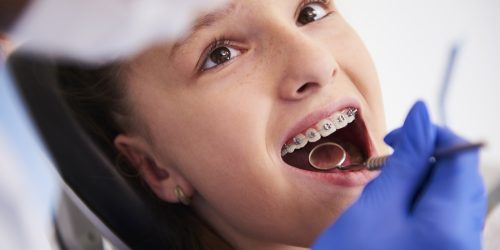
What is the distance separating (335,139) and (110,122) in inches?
16.5

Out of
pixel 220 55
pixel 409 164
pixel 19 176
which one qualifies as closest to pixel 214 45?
pixel 220 55

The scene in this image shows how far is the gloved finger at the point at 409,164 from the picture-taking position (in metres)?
0.67

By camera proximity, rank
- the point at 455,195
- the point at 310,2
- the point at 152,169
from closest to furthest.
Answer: the point at 455,195
the point at 310,2
the point at 152,169

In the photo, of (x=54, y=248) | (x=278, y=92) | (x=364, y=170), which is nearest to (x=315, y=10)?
(x=278, y=92)

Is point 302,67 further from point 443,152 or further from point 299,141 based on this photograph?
point 443,152

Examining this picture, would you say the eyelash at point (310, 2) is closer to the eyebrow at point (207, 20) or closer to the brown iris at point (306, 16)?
the brown iris at point (306, 16)

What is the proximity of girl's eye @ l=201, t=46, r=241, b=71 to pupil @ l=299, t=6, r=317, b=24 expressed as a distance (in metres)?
0.12

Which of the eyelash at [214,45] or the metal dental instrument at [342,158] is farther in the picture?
the eyelash at [214,45]

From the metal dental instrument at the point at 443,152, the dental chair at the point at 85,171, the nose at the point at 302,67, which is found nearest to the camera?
the metal dental instrument at the point at 443,152

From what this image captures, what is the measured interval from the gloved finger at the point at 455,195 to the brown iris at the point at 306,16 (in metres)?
0.31

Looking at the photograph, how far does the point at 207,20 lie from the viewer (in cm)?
81

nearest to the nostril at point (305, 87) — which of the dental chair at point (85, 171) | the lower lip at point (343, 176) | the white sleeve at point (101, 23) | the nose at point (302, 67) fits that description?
the nose at point (302, 67)

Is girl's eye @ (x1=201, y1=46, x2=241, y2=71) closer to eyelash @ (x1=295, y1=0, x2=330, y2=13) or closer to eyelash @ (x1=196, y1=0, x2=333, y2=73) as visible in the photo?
eyelash @ (x1=196, y1=0, x2=333, y2=73)

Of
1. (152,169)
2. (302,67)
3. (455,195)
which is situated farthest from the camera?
(152,169)
